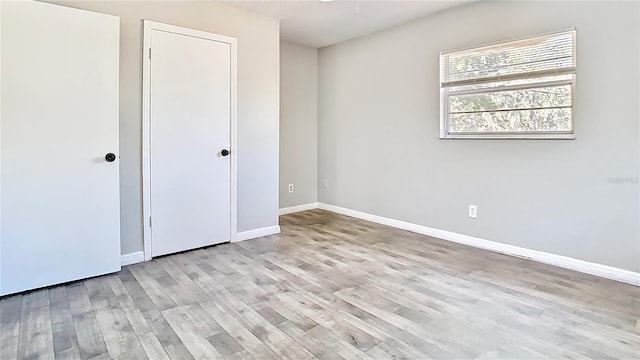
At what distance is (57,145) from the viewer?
2551 millimetres

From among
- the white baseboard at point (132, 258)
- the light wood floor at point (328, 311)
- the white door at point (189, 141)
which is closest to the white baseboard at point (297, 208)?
the white door at point (189, 141)

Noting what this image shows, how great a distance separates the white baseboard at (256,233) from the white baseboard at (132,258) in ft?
2.92

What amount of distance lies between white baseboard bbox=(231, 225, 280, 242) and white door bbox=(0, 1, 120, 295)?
118 cm

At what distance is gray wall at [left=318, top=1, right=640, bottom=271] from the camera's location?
2742 millimetres

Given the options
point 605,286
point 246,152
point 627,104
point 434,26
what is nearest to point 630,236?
point 605,286

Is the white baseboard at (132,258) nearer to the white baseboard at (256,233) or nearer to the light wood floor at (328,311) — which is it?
the light wood floor at (328,311)

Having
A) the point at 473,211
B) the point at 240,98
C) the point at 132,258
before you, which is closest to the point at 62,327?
the point at 132,258

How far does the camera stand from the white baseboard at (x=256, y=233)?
3780 mm

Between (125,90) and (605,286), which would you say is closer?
(605,286)

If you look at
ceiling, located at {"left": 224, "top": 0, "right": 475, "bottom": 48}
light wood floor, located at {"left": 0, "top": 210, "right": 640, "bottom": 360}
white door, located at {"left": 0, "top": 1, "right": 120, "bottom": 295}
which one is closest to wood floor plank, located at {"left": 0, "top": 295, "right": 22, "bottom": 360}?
light wood floor, located at {"left": 0, "top": 210, "right": 640, "bottom": 360}

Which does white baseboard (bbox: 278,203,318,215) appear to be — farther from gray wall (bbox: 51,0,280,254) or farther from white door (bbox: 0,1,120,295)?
white door (bbox: 0,1,120,295)

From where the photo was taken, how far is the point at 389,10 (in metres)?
3.68

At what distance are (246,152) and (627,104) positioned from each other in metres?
3.24

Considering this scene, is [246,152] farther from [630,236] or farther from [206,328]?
[630,236]
